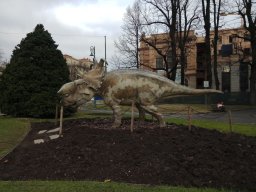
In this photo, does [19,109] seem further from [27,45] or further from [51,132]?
[51,132]

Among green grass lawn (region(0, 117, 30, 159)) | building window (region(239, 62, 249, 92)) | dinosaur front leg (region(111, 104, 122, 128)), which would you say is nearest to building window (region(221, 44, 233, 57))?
building window (region(239, 62, 249, 92))

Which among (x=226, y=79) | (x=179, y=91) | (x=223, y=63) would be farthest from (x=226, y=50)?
(x=179, y=91)

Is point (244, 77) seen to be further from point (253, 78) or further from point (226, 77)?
Answer: point (253, 78)

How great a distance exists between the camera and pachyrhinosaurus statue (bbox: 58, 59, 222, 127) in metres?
13.0

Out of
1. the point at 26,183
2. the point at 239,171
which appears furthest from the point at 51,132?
the point at 239,171

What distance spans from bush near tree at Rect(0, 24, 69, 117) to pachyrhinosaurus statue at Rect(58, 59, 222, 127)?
5.90m

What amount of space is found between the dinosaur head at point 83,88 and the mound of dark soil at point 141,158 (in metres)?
1.06

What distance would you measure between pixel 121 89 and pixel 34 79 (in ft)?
25.7

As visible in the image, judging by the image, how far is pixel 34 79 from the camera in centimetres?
1969

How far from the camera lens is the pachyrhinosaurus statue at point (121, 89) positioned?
42.8 feet

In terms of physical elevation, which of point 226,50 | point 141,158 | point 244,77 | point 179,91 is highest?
point 226,50

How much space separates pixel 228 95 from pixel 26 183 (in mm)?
44336

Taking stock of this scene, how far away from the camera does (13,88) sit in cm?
1958

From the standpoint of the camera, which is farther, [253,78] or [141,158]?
[253,78]
